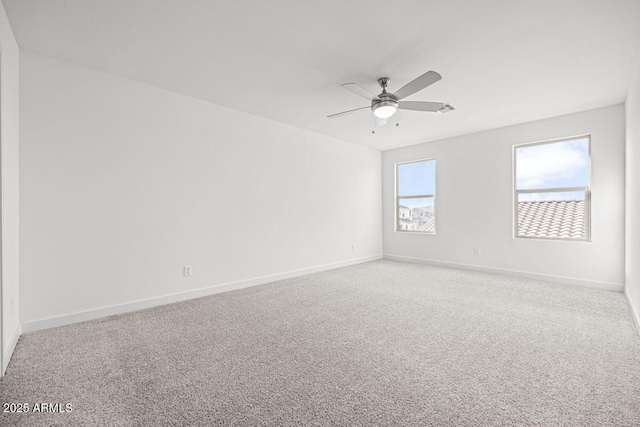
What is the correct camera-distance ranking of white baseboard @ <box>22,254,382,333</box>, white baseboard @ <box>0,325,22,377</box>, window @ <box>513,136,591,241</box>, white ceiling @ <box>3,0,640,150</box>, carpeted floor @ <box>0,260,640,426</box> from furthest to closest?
1. window @ <box>513,136,591,241</box>
2. white baseboard @ <box>22,254,382,333</box>
3. white ceiling @ <box>3,0,640,150</box>
4. white baseboard @ <box>0,325,22,377</box>
5. carpeted floor @ <box>0,260,640,426</box>

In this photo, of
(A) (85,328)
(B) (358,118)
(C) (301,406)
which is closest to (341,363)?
(C) (301,406)

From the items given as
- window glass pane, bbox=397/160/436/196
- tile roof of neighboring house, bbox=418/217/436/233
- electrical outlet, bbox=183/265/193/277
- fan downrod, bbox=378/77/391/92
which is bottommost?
electrical outlet, bbox=183/265/193/277

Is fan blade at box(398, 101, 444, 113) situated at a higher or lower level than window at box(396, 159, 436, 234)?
higher

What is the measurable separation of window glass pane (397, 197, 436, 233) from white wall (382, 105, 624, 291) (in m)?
0.16

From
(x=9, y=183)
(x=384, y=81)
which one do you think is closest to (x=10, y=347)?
(x=9, y=183)

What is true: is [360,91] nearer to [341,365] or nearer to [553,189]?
[341,365]

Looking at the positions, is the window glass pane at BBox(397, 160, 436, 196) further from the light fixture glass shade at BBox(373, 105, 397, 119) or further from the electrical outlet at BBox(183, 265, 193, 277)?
the electrical outlet at BBox(183, 265, 193, 277)

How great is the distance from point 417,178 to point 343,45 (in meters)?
4.04

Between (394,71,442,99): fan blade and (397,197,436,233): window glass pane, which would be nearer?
(394,71,442,99): fan blade

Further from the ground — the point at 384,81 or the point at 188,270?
the point at 384,81

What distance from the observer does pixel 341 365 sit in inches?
77.5

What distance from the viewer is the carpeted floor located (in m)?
1.50

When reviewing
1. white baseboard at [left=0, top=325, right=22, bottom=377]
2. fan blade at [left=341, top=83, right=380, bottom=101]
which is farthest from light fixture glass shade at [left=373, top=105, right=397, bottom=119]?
white baseboard at [left=0, top=325, right=22, bottom=377]

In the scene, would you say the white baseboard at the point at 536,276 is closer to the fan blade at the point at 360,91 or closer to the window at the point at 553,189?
the window at the point at 553,189
